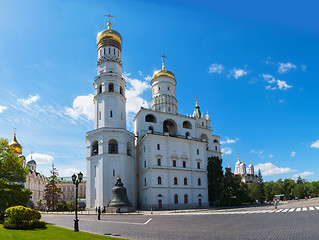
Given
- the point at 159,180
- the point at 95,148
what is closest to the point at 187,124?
the point at 159,180

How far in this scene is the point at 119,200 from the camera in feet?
132

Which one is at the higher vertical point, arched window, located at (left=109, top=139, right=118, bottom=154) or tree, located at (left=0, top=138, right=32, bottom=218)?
arched window, located at (left=109, top=139, right=118, bottom=154)

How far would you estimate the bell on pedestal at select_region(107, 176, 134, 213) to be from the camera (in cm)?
3852

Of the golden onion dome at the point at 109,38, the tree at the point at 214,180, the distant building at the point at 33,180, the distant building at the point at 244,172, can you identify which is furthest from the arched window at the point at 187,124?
the distant building at the point at 244,172

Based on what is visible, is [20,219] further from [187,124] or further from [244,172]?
[244,172]

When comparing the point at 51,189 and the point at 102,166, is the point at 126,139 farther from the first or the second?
the point at 51,189

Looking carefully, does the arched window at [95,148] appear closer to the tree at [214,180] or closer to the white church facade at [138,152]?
the white church facade at [138,152]

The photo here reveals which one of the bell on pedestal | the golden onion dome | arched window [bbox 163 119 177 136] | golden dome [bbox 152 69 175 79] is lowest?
the bell on pedestal

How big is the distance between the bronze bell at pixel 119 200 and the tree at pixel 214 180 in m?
19.1

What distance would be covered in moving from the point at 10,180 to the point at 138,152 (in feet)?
104

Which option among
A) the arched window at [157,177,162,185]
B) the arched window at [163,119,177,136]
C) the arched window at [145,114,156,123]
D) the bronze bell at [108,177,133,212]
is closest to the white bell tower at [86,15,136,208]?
the bronze bell at [108,177,133,212]

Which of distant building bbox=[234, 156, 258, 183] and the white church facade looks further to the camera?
distant building bbox=[234, 156, 258, 183]

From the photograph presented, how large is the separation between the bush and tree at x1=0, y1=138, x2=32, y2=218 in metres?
5.43

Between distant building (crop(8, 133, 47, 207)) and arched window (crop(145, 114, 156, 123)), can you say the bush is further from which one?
distant building (crop(8, 133, 47, 207))
